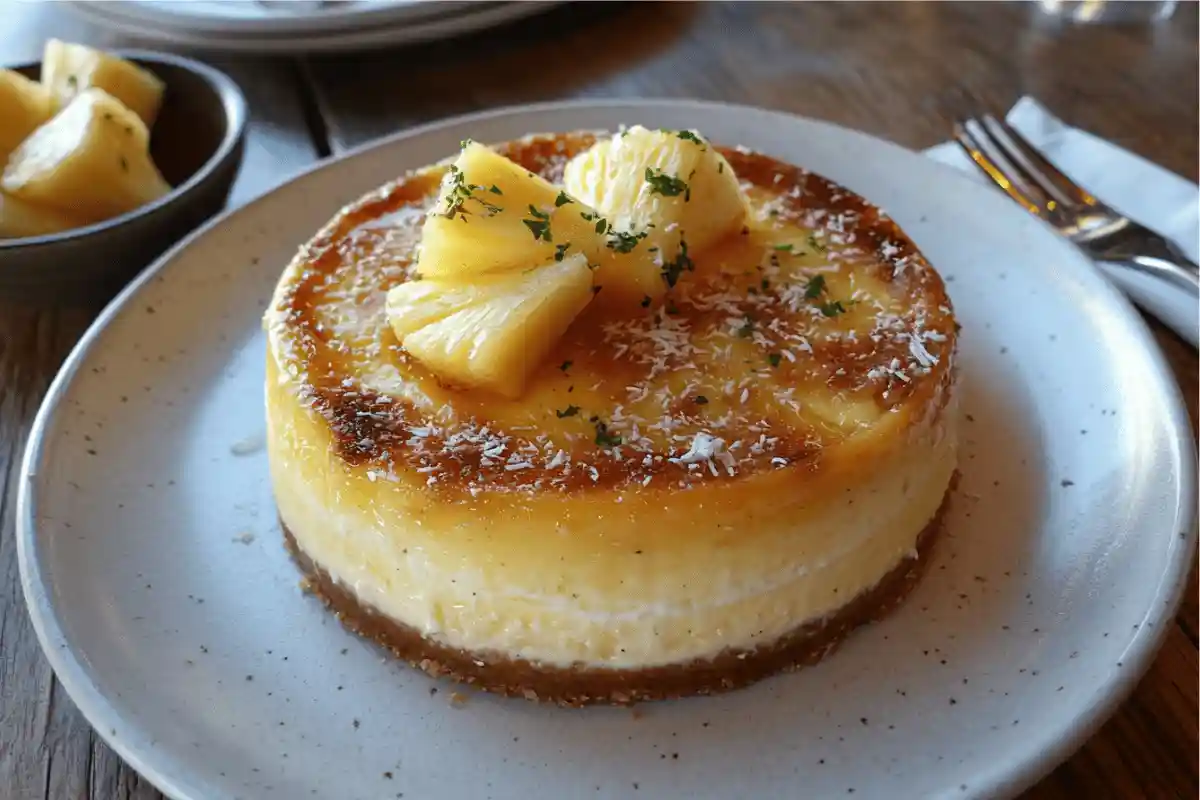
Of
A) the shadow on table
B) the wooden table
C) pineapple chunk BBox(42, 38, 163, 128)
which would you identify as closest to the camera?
pineapple chunk BBox(42, 38, 163, 128)

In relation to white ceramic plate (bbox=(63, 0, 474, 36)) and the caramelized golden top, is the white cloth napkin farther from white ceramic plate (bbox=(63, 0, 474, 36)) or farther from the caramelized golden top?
white ceramic plate (bbox=(63, 0, 474, 36))

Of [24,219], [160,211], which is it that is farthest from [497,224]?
[24,219]

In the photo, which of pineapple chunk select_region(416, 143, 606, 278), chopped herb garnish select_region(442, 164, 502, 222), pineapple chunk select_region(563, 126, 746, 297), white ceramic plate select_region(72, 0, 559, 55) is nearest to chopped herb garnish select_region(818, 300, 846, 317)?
pineapple chunk select_region(563, 126, 746, 297)

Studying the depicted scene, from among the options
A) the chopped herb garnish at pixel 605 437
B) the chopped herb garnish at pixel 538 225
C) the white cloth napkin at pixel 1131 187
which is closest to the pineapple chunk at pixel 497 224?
the chopped herb garnish at pixel 538 225

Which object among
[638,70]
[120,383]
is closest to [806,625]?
[120,383]

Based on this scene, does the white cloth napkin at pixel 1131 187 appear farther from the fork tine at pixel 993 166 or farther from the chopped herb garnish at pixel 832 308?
the chopped herb garnish at pixel 832 308

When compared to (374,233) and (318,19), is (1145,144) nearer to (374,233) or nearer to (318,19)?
(374,233)

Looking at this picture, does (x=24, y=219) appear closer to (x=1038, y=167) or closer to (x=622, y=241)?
(x=622, y=241)
